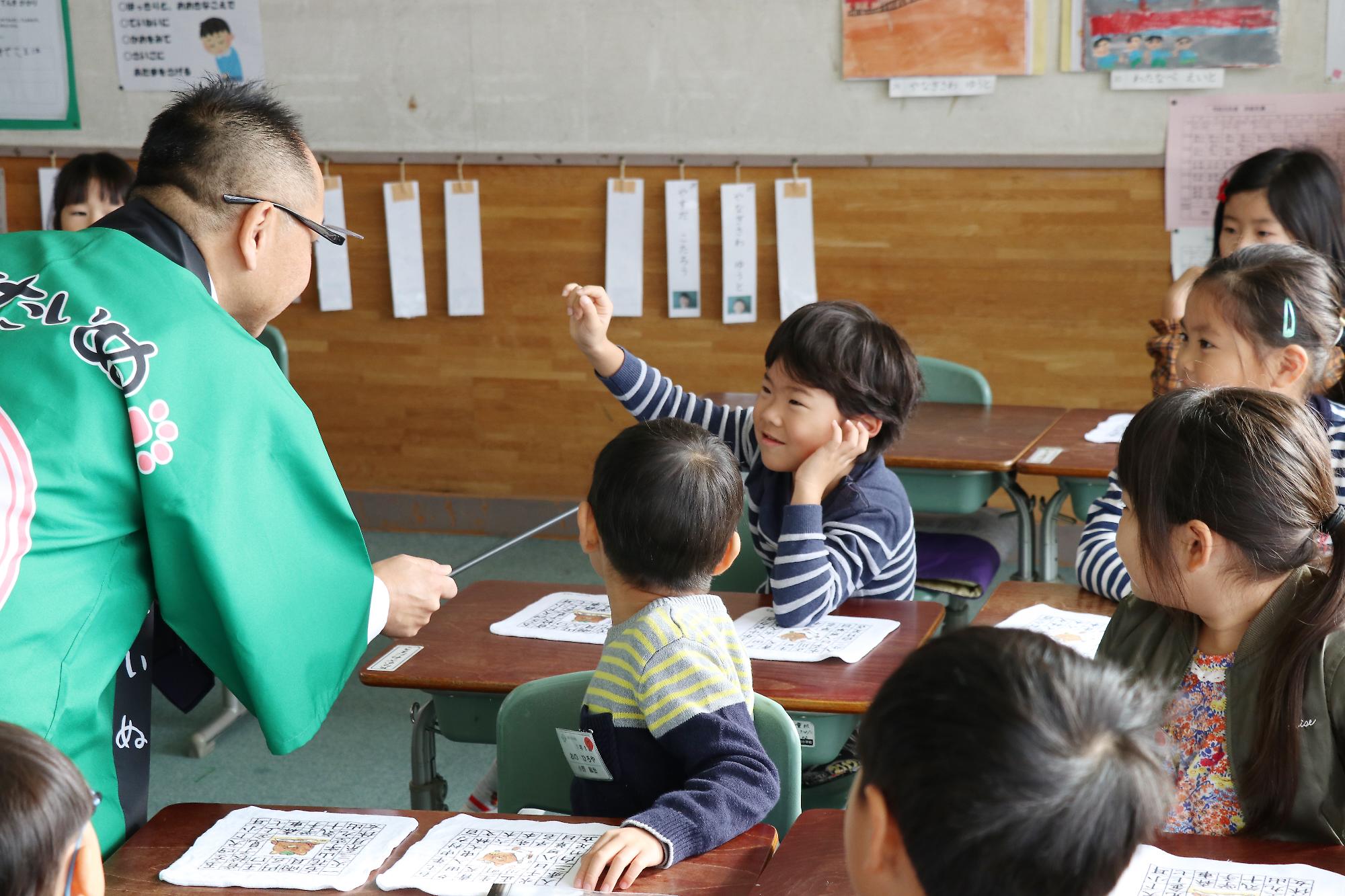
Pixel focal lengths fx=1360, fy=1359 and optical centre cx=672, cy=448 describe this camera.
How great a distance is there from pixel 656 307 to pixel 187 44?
6.33 feet

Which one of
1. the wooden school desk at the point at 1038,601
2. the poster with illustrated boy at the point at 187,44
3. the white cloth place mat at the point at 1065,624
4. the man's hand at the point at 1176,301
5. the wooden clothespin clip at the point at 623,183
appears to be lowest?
the wooden school desk at the point at 1038,601

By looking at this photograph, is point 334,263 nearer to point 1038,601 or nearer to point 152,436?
point 1038,601

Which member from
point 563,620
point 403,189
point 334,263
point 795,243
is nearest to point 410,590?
point 563,620

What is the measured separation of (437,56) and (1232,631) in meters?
3.75

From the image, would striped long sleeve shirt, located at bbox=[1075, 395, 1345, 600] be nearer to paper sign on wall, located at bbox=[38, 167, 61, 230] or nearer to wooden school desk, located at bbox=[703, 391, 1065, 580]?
wooden school desk, located at bbox=[703, 391, 1065, 580]

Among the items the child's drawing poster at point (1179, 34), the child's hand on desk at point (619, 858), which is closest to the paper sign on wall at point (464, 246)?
the child's drawing poster at point (1179, 34)

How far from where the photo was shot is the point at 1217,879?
125 centimetres

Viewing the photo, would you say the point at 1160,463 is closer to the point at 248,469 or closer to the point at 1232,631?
the point at 1232,631

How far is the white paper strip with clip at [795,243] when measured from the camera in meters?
4.36

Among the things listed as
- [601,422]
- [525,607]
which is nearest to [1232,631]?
[525,607]

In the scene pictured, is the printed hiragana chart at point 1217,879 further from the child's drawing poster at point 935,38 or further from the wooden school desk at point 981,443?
the child's drawing poster at point 935,38

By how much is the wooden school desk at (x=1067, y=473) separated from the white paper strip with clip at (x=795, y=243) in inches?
51.4

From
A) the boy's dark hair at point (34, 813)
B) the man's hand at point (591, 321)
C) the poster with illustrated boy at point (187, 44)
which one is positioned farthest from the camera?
the poster with illustrated boy at point (187, 44)

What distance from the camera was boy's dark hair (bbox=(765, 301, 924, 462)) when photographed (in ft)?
7.63
